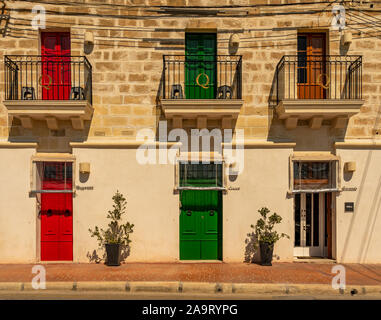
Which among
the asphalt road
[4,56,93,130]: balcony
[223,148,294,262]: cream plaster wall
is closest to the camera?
the asphalt road

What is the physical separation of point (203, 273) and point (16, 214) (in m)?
5.31

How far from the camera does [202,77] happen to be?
31.3 feet

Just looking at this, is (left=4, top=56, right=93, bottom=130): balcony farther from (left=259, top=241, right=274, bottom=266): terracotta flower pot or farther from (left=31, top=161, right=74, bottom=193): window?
(left=259, top=241, right=274, bottom=266): terracotta flower pot

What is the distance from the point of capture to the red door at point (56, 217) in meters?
9.46

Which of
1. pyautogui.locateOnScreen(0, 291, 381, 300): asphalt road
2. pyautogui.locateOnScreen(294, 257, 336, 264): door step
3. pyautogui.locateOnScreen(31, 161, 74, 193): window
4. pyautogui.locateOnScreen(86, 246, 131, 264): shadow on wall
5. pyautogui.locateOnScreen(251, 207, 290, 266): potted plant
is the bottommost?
pyautogui.locateOnScreen(0, 291, 381, 300): asphalt road

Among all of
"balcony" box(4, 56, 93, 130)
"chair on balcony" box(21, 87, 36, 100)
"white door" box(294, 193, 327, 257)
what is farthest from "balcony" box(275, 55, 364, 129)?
"chair on balcony" box(21, 87, 36, 100)

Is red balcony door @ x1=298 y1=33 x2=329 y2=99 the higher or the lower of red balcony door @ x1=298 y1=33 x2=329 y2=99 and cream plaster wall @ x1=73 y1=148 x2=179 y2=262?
the higher

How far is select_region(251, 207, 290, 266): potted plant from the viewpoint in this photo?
29.2ft

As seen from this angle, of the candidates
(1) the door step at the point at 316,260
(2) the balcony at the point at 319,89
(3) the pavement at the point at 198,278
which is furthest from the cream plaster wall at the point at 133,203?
(2) the balcony at the point at 319,89

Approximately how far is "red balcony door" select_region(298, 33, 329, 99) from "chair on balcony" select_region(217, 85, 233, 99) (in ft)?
6.79

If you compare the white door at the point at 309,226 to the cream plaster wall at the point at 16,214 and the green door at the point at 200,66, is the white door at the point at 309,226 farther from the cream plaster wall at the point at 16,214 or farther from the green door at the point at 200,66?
the cream plaster wall at the point at 16,214

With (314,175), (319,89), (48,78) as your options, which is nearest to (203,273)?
(314,175)

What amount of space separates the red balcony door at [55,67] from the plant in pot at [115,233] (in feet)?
10.9

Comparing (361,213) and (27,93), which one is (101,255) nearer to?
(27,93)
